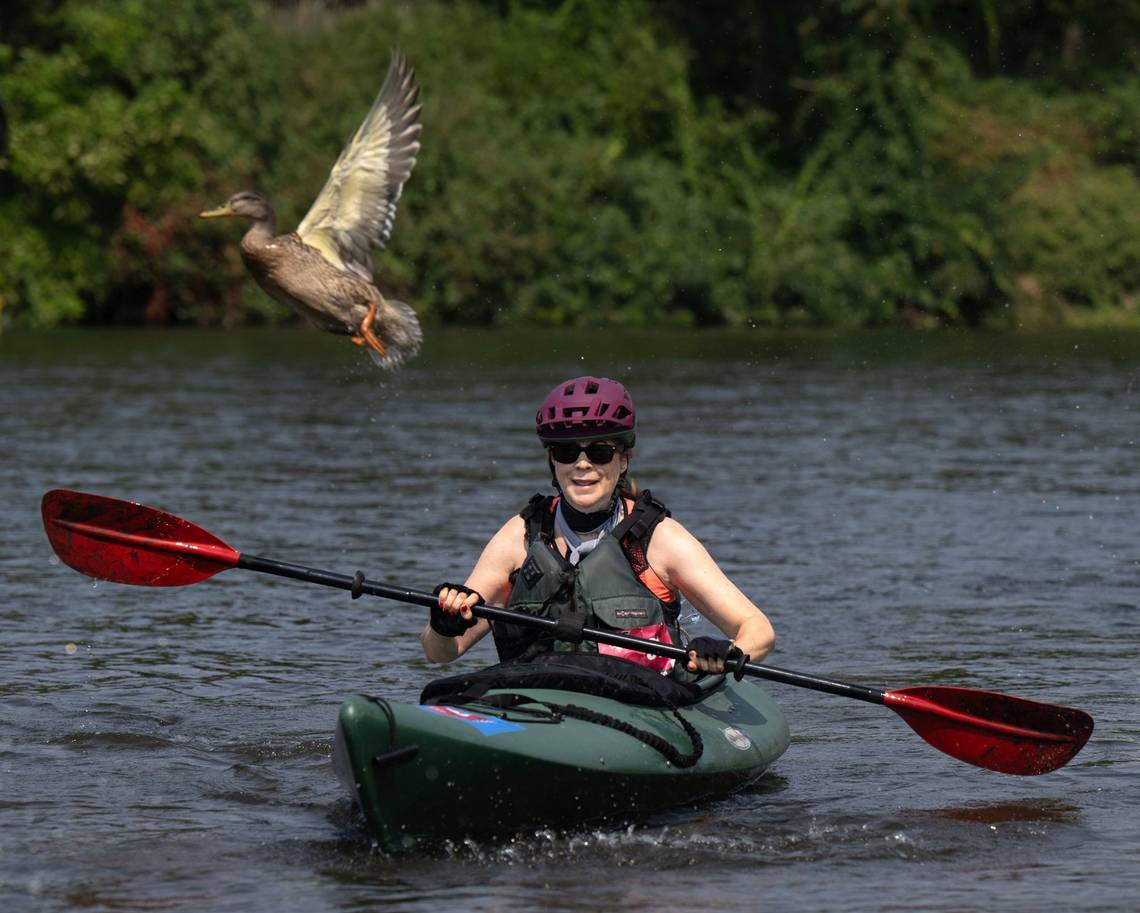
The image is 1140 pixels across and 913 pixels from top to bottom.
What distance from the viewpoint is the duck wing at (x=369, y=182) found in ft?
37.3

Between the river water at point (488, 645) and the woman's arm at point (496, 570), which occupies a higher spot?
the woman's arm at point (496, 570)

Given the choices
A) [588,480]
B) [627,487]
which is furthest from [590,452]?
[627,487]

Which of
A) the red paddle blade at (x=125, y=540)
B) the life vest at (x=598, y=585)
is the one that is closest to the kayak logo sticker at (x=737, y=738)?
the life vest at (x=598, y=585)

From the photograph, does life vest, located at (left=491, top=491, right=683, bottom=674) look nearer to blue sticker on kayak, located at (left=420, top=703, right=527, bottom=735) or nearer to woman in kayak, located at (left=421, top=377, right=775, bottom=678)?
woman in kayak, located at (left=421, top=377, right=775, bottom=678)

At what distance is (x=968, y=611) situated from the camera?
37.2ft

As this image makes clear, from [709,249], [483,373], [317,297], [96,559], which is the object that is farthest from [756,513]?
[709,249]

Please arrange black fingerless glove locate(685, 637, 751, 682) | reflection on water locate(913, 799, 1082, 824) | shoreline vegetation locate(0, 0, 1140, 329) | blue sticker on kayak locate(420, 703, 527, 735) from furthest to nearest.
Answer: shoreline vegetation locate(0, 0, 1140, 329) < reflection on water locate(913, 799, 1082, 824) < black fingerless glove locate(685, 637, 751, 682) < blue sticker on kayak locate(420, 703, 527, 735)

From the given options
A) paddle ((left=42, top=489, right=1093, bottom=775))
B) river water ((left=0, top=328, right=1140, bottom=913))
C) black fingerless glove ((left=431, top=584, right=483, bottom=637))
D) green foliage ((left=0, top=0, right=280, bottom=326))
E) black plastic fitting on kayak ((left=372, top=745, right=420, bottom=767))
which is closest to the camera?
black plastic fitting on kayak ((left=372, top=745, right=420, bottom=767))

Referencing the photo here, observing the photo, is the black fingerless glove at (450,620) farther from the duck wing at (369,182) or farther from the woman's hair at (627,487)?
the duck wing at (369,182)

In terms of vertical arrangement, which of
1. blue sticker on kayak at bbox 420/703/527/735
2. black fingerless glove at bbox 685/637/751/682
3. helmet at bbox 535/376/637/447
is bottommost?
blue sticker on kayak at bbox 420/703/527/735

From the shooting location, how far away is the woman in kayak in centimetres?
698

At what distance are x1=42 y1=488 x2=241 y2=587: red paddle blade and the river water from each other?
26.3 inches

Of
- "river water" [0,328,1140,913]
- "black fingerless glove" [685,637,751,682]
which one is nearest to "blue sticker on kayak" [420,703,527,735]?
"river water" [0,328,1140,913]

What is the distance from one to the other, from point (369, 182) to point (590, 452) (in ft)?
16.3
